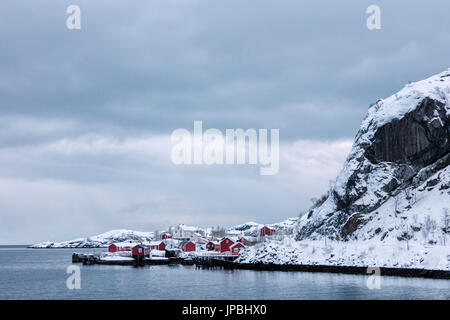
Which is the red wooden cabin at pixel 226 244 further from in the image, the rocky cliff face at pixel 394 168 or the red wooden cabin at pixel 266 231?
the red wooden cabin at pixel 266 231

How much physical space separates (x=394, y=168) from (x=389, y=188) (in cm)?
543

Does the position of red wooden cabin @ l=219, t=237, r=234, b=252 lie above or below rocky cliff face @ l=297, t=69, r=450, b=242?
below

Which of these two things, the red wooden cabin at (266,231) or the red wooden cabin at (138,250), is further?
the red wooden cabin at (266,231)

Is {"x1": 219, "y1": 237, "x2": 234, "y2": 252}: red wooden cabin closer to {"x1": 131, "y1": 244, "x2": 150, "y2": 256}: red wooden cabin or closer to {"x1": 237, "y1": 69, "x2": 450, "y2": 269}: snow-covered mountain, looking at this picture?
{"x1": 237, "y1": 69, "x2": 450, "y2": 269}: snow-covered mountain

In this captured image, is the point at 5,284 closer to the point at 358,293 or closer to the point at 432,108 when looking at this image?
the point at 358,293

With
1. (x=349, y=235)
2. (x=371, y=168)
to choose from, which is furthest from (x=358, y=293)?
(x=371, y=168)

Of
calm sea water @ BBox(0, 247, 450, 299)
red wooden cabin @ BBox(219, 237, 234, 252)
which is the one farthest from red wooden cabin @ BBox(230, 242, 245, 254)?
calm sea water @ BBox(0, 247, 450, 299)

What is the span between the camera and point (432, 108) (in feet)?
346

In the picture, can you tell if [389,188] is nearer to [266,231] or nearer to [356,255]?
[356,255]

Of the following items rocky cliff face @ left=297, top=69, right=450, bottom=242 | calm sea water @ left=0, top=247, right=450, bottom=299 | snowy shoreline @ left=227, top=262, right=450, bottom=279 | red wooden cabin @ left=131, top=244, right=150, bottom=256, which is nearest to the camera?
calm sea water @ left=0, top=247, right=450, bottom=299

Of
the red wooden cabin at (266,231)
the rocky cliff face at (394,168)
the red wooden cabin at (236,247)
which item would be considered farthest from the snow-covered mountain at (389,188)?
the red wooden cabin at (266,231)

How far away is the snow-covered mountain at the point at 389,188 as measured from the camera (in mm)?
85562

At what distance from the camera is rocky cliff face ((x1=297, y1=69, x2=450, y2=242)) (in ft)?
315

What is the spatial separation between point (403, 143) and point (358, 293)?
64575 millimetres
